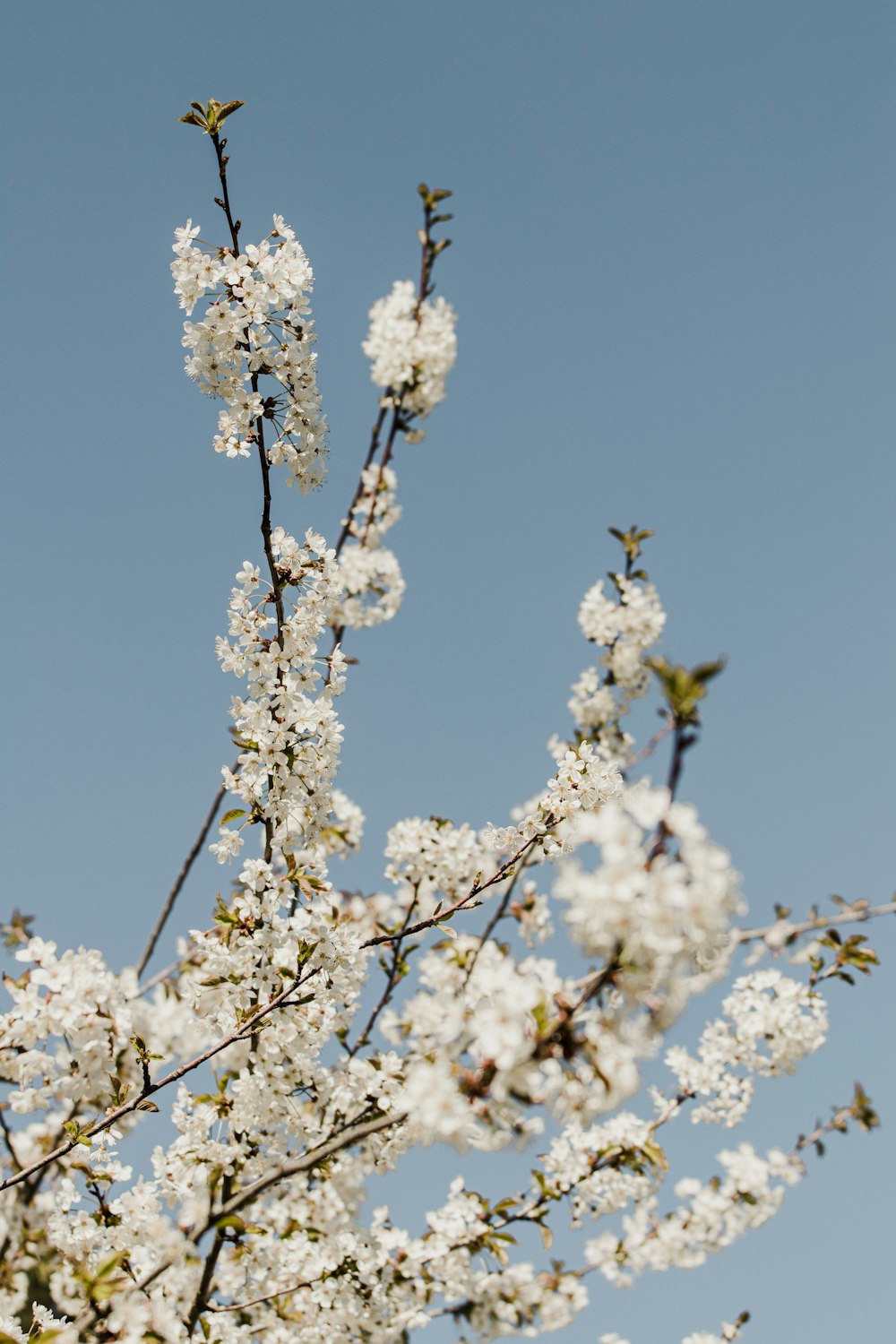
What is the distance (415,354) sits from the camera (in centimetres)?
829

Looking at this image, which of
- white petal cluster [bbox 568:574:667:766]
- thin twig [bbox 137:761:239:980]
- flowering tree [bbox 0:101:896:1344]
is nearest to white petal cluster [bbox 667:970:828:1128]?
flowering tree [bbox 0:101:896:1344]

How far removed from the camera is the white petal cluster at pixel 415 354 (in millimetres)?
8242

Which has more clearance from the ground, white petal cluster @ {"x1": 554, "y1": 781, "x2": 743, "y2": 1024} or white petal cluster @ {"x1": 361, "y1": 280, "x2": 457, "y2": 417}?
white petal cluster @ {"x1": 361, "y1": 280, "x2": 457, "y2": 417}

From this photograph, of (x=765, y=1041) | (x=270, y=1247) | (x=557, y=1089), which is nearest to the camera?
(x=557, y=1089)

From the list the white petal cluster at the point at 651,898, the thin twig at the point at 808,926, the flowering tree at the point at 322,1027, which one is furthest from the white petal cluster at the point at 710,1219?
the white petal cluster at the point at 651,898

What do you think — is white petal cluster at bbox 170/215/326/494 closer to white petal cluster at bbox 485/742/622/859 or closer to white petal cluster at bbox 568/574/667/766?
white petal cluster at bbox 485/742/622/859

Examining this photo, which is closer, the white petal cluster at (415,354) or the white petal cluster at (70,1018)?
the white petal cluster at (70,1018)

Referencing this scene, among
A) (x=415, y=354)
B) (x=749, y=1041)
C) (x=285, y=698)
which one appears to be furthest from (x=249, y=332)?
(x=749, y=1041)

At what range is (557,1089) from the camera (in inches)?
79.4

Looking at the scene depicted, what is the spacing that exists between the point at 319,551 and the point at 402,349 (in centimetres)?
488

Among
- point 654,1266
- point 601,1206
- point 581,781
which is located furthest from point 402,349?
point 654,1266

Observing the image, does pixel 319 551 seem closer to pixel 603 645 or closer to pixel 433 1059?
pixel 433 1059

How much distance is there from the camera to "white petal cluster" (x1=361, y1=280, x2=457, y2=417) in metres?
8.24

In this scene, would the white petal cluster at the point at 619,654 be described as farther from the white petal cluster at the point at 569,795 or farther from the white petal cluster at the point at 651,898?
the white petal cluster at the point at 651,898
